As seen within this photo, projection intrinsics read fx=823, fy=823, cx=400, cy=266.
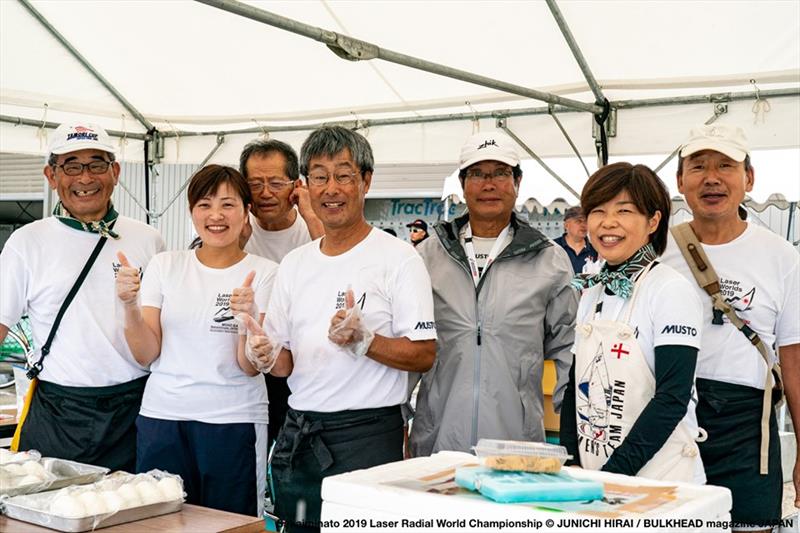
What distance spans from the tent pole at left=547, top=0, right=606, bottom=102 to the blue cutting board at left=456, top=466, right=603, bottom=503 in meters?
4.13

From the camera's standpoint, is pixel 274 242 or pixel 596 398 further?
pixel 274 242

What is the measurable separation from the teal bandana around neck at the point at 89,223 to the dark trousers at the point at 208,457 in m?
0.77

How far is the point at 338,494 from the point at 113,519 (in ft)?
2.90

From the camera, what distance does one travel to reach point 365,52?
4.84m

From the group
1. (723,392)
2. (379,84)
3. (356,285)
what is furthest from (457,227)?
(379,84)

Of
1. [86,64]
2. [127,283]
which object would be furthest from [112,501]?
[86,64]

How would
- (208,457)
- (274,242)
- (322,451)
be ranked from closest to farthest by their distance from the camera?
1. (322,451)
2. (208,457)
3. (274,242)

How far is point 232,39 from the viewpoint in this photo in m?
6.14

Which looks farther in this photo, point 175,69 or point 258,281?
point 175,69

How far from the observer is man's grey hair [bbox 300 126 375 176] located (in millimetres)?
2586

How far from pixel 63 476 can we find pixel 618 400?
5.00 ft

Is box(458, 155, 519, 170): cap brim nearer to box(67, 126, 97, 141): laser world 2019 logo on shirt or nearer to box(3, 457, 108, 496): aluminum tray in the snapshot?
box(67, 126, 97, 141): laser world 2019 logo on shirt

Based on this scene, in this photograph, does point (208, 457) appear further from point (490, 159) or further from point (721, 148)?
point (721, 148)

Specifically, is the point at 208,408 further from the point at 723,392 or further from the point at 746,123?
the point at 746,123
